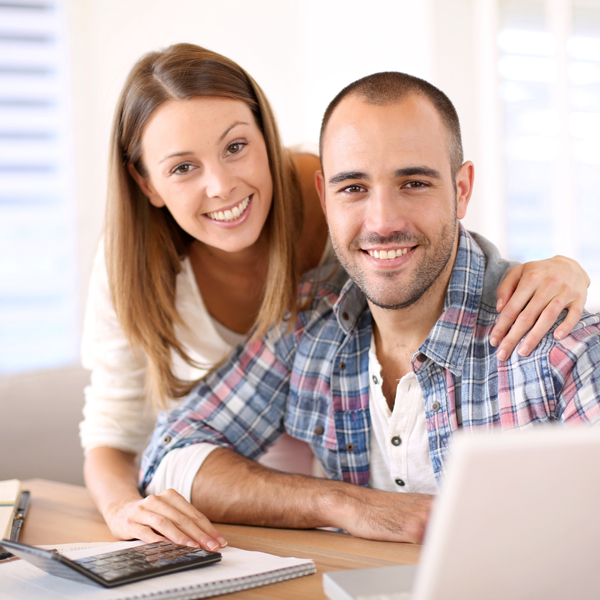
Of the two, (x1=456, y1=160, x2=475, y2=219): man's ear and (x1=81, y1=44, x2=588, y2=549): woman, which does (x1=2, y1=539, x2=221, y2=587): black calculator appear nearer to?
(x1=81, y1=44, x2=588, y2=549): woman

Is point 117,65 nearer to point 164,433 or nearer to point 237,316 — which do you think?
point 237,316

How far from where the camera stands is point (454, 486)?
0.49 metres

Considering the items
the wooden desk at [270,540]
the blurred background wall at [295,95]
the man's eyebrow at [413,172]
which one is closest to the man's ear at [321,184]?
the man's eyebrow at [413,172]

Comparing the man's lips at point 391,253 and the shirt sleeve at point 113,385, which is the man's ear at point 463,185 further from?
the shirt sleeve at point 113,385

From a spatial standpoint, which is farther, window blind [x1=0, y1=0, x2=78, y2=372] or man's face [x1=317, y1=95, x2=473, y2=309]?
window blind [x1=0, y1=0, x2=78, y2=372]

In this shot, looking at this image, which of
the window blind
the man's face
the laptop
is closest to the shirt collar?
the man's face

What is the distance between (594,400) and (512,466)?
62cm

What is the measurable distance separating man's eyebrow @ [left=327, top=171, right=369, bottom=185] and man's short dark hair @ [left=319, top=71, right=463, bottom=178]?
0.45 feet

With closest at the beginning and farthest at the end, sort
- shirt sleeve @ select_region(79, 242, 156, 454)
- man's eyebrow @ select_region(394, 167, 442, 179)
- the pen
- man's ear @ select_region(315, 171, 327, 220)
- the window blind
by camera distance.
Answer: the pen < man's eyebrow @ select_region(394, 167, 442, 179) < man's ear @ select_region(315, 171, 327, 220) < shirt sleeve @ select_region(79, 242, 156, 454) < the window blind

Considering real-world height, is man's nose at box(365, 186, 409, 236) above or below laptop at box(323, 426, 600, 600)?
above

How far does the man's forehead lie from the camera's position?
1.23 m

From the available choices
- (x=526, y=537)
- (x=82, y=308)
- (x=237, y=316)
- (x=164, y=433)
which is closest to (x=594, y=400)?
(x=526, y=537)

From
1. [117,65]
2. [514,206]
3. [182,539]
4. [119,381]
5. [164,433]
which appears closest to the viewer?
[182,539]

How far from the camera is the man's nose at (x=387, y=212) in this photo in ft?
4.07
